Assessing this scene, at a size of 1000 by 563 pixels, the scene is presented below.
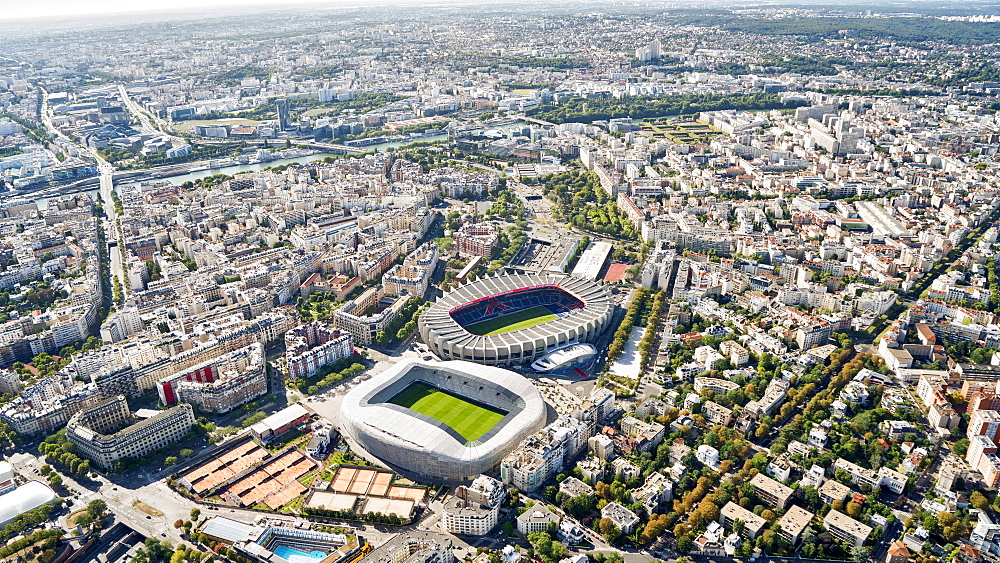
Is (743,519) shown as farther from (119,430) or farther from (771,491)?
(119,430)

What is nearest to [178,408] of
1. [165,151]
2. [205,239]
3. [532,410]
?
[532,410]

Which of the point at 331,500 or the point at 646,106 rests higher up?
the point at 646,106

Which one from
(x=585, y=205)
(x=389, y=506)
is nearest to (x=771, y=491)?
(x=389, y=506)

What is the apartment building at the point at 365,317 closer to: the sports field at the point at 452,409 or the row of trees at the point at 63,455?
the sports field at the point at 452,409

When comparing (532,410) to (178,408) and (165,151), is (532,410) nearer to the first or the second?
(178,408)

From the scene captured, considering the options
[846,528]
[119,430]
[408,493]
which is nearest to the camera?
[846,528]

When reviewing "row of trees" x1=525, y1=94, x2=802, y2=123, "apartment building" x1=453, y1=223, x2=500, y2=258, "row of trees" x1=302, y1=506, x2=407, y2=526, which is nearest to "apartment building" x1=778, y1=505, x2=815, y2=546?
A: "row of trees" x1=302, y1=506, x2=407, y2=526
